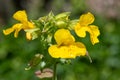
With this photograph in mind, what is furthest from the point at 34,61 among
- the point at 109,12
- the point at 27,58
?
the point at 109,12

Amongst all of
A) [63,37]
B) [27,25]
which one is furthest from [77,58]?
[63,37]

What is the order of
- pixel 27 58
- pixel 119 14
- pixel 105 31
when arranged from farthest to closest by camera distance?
pixel 119 14, pixel 105 31, pixel 27 58

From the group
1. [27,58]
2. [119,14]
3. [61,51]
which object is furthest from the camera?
[119,14]

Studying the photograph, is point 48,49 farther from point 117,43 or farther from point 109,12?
point 109,12

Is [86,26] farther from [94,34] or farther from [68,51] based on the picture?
[68,51]

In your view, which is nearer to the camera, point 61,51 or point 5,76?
point 61,51

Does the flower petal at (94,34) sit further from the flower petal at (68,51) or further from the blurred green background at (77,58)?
the blurred green background at (77,58)

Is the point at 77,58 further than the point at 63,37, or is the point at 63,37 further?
the point at 77,58
